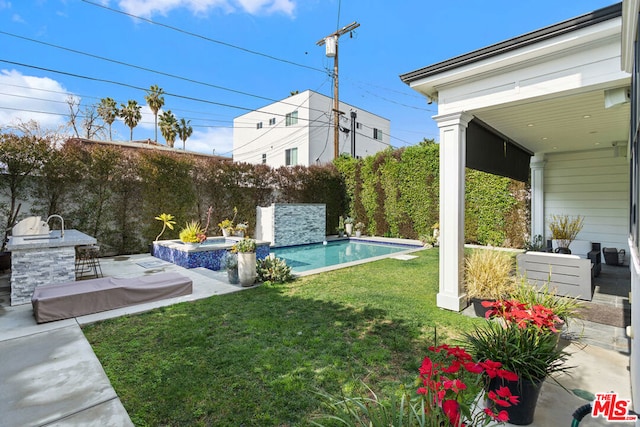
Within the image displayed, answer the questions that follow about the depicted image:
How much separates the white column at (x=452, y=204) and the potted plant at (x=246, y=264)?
3533 mm

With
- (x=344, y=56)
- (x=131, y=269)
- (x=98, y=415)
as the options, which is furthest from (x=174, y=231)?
(x=344, y=56)

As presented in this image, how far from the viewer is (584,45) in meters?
3.51

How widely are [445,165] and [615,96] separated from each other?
1.98m

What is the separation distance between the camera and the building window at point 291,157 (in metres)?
22.3

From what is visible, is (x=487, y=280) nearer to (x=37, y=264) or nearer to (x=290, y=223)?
(x=37, y=264)

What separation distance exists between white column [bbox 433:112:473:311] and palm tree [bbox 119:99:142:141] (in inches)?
1071

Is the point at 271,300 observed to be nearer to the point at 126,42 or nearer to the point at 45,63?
the point at 45,63

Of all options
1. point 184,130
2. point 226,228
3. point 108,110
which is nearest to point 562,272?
point 226,228

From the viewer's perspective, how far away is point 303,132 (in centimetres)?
2153

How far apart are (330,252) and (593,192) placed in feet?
26.9

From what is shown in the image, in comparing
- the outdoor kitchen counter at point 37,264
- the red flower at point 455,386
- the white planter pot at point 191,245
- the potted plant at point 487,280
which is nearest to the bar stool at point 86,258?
the outdoor kitchen counter at point 37,264

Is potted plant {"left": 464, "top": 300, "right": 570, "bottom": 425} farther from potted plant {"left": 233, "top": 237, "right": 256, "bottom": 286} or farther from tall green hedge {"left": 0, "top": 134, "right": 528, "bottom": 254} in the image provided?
tall green hedge {"left": 0, "top": 134, "right": 528, "bottom": 254}

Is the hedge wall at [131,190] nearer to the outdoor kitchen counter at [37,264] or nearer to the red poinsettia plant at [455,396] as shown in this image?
the outdoor kitchen counter at [37,264]

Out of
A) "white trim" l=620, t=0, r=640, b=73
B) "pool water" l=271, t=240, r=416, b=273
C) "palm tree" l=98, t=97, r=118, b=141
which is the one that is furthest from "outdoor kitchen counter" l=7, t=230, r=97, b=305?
"palm tree" l=98, t=97, r=118, b=141
